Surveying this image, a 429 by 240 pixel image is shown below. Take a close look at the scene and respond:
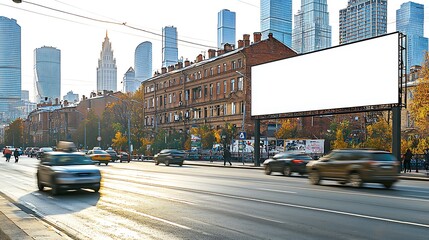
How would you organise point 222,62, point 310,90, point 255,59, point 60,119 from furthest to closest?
point 60,119
point 222,62
point 255,59
point 310,90

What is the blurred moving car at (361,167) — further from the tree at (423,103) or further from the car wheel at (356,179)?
the tree at (423,103)

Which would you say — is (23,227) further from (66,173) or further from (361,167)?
(361,167)

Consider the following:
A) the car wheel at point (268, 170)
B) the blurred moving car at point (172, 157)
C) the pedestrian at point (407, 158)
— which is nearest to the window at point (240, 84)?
the blurred moving car at point (172, 157)

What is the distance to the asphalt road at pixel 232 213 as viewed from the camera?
9.64 metres

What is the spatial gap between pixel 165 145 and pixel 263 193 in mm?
54285

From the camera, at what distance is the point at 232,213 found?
12156 mm

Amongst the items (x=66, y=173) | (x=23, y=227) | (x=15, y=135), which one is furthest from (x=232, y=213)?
(x=15, y=135)

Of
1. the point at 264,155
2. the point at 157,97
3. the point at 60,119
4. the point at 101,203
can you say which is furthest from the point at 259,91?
the point at 60,119

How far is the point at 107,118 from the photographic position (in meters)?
114

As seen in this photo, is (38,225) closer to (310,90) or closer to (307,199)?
(307,199)

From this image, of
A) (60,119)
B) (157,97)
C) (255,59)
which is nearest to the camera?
(255,59)

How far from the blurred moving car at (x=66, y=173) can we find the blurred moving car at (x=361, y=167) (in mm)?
9950

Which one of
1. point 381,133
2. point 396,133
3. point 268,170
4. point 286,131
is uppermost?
point 396,133

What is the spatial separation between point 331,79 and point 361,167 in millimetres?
14352
